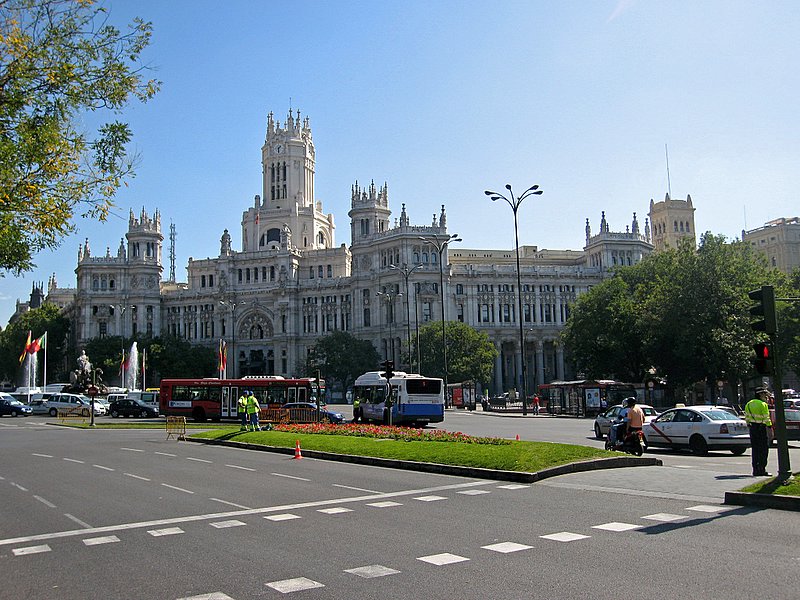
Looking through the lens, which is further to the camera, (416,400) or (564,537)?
(416,400)

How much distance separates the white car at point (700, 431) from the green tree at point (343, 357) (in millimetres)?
74552

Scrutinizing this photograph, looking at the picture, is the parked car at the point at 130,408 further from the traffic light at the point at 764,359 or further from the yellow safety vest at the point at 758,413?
the traffic light at the point at 764,359

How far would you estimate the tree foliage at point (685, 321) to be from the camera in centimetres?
4997

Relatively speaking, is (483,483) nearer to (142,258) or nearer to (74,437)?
(74,437)

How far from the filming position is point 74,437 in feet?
112

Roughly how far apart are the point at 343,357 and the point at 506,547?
88942 millimetres

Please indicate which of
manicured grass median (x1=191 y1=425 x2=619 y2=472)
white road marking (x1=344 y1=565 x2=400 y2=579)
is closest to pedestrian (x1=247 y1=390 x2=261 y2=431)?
manicured grass median (x1=191 y1=425 x2=619 y2=472)

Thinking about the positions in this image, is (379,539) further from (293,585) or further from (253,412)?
(253,412)

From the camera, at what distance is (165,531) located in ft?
37.8

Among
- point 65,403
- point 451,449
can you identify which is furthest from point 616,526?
point 65,403

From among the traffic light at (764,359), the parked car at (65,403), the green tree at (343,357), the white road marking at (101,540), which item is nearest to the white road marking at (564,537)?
the traffic light at (764,359)

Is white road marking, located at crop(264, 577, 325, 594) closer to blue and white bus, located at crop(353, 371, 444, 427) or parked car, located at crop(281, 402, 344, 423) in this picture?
blue and white bus, located at crop(353, 371, 444, 427)

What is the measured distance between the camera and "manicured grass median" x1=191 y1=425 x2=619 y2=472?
59.9ft

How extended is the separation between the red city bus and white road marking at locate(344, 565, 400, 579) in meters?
41.5
